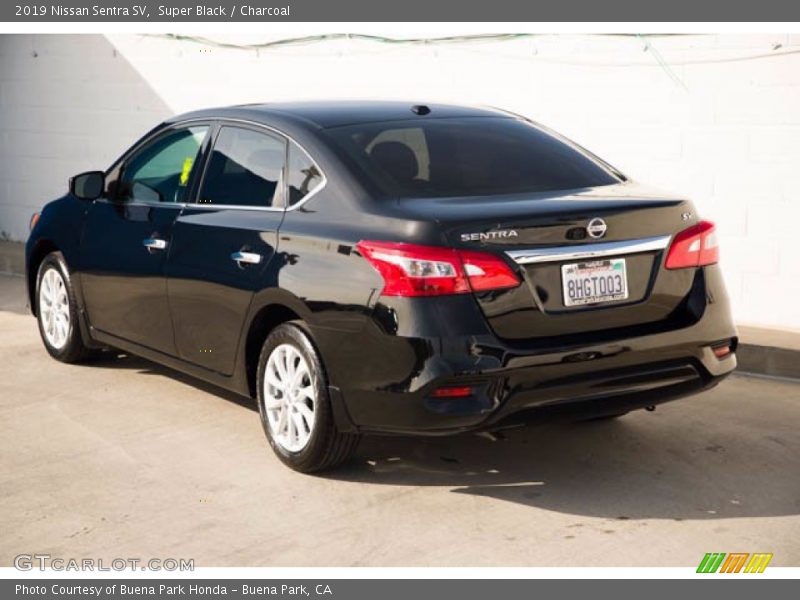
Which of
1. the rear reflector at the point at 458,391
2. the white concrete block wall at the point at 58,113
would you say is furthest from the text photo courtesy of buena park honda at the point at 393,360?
the white concrete block wall at the point at 58,113

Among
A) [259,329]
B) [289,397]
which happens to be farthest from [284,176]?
[289,397]

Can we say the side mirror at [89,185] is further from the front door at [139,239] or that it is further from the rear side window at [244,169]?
the rear side window at [244,169]

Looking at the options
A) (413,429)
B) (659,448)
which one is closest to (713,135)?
(659,448)

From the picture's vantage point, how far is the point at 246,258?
6.22m

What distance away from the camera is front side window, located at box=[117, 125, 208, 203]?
23.1ft

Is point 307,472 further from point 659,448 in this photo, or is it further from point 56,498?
point 659,448

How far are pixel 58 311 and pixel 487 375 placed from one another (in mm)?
3838

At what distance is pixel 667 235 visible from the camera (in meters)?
5.70

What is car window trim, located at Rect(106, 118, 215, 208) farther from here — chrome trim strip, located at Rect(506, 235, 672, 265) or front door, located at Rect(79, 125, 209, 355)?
chrome trim strip, located at Rect(506, 235, 672, 265)

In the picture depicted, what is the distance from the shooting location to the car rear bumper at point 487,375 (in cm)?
527

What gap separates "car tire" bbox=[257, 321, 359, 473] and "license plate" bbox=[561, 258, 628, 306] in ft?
3.59

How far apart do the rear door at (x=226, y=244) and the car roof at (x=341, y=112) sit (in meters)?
0.10

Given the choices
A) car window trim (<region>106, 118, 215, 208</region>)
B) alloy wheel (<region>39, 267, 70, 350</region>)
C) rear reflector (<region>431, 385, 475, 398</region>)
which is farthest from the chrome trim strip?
alloy wheel (<region>39, 267, 70, 350</region>)

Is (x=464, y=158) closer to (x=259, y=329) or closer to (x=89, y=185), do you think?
(x=259, y=329)
